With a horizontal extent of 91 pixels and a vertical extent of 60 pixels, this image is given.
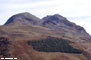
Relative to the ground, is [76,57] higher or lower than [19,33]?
lower

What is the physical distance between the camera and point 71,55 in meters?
130

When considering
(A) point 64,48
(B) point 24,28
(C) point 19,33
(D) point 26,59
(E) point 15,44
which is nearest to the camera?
(D) point 26,59

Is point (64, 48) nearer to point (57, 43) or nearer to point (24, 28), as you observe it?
point (57, 43)

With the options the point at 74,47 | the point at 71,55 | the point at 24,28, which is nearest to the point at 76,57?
the point at 71,55

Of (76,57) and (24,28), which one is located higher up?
(24,28)

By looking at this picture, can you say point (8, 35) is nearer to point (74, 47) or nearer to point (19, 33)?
point (19, 33)

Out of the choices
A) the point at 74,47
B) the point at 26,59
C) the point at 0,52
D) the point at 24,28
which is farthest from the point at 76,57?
the point at 24,28

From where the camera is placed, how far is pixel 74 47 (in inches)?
5482

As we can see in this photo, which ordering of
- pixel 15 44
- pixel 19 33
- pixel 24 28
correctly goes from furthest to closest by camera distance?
pixel 24 28 < pixel 19 33 < pixel 15 44

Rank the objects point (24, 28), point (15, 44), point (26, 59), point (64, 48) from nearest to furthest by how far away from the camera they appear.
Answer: point (26, 59) < point (15, 44) < point (64, 48) < point (24, 28)

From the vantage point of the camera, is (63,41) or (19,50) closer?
(19,50)

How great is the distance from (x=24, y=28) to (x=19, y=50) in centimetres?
5128

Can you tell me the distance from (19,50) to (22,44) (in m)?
7.66

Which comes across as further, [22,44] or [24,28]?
[24,28]
